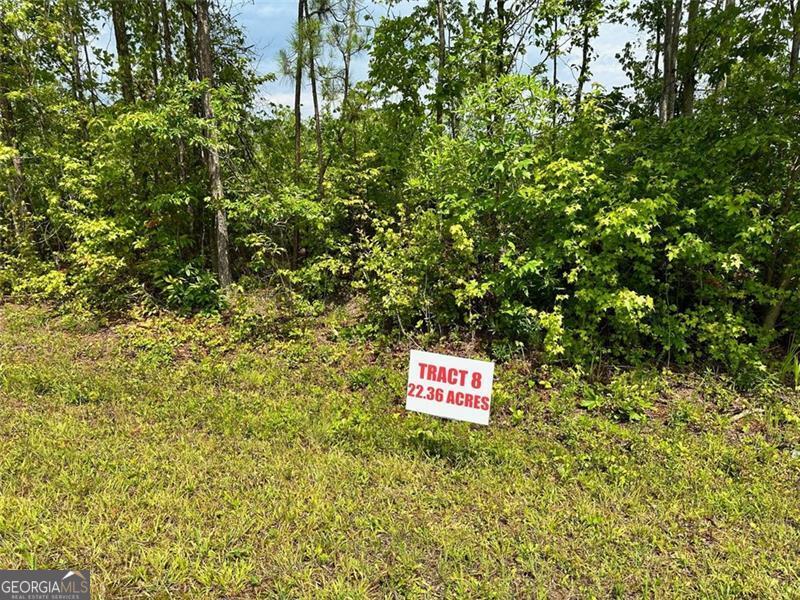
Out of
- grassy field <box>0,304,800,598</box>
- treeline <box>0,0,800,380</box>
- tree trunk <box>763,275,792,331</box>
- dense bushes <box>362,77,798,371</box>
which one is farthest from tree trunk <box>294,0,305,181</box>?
tree trunk <box>763,275,792,331</box>

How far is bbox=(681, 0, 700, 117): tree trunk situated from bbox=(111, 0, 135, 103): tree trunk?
820cm

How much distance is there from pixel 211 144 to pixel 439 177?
285cm

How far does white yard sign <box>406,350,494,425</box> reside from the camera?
318cm

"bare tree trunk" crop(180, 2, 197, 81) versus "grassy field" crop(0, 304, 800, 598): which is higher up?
"bare tree trunk" crop(180, 2, 197, 81)

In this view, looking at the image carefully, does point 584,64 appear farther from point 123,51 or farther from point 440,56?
point 123,51

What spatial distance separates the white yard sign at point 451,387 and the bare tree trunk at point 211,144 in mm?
4047

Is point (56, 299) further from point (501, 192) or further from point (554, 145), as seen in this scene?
point (554, 145)

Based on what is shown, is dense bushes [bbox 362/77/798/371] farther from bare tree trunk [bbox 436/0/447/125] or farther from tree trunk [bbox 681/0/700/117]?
tree trunk [bbox 681/0/700/117]

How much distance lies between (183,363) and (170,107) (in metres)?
3.09

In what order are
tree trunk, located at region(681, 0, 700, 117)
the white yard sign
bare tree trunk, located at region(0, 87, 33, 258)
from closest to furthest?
the white yard sign → tree trunk, located at region(681, 0, 700, 117) → bare tree trunk, located at region(0, 87, 33, 258)

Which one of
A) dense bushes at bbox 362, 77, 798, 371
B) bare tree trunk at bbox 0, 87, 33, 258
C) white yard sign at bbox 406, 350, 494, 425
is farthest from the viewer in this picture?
bare tree trunk at bbox 0, 87, 33, 258

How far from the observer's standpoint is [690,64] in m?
6.12

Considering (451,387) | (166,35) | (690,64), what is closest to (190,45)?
(166,35)

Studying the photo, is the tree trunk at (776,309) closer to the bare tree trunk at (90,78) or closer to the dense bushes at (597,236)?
the dense bushes at (597,236)
